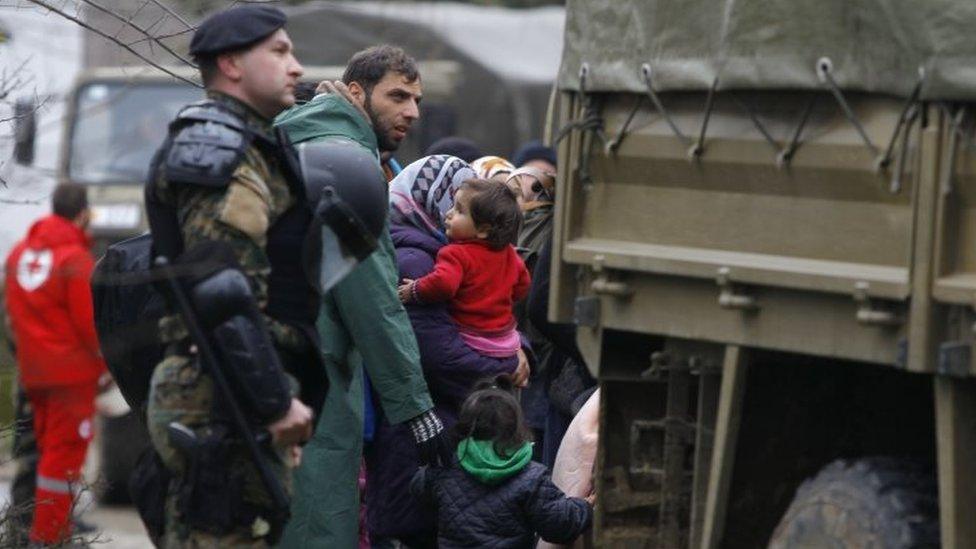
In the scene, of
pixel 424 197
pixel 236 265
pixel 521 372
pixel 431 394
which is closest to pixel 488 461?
pixel 431 394

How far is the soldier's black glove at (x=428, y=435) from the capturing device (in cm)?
617

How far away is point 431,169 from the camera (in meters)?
7.24

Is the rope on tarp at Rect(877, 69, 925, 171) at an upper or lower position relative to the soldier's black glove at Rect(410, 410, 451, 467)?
upper

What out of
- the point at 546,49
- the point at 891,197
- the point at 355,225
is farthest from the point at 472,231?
the point at 546,49

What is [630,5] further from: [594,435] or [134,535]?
[134,535]

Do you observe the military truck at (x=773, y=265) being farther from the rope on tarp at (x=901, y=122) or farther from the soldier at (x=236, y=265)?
the soldier at (x=236, y=265)

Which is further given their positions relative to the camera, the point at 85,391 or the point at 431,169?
the point at 85,391

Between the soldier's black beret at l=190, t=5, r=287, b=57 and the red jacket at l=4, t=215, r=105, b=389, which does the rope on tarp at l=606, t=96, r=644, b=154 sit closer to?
the soldier's black beret at l=190, t=5, r=287, b=57

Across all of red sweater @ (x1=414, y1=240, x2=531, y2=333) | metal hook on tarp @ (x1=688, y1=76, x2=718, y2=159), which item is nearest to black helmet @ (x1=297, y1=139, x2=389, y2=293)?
metal hook on tarp @ (x1=688, y1=76, x2=718, y2=159)

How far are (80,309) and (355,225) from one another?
4.99 meters

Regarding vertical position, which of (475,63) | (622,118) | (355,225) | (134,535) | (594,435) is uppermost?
(475,63)

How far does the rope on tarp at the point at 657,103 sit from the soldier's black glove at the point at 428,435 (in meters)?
1.24

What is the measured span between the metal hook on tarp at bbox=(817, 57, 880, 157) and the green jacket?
5.28 feet

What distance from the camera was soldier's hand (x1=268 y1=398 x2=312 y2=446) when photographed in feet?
16.2
